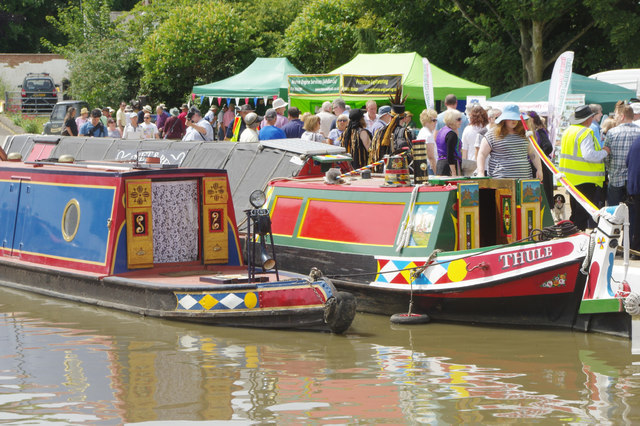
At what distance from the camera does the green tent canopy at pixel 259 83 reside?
24328mm

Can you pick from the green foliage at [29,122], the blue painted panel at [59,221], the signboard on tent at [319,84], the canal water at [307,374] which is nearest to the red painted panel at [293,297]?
the canal water at [307,374]

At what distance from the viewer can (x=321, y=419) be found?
671cm

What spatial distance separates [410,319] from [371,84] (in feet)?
38.1

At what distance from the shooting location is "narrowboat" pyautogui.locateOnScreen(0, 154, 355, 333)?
959cm

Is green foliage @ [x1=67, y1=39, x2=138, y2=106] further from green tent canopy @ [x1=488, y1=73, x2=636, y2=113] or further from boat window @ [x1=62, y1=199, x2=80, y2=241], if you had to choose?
boat window @ [x1=62, y1=199, x2=80, y2=241]

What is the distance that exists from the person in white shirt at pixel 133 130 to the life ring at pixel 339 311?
9958mm

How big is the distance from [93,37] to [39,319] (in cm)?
3103

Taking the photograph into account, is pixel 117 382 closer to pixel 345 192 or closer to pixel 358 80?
pixel 345 192

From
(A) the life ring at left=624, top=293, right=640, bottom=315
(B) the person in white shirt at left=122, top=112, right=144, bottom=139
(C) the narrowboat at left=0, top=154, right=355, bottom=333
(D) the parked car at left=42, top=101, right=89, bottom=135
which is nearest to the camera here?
(A) the life ring at left=624, top=293, right=640, bottom=315

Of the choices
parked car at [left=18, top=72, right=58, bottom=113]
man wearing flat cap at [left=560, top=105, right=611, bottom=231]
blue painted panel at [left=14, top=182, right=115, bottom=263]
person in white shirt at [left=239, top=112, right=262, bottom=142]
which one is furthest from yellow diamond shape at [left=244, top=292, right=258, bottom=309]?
parked car at [left=18, top=72, right=58, bottom=113]

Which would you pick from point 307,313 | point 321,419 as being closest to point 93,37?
point 307,313

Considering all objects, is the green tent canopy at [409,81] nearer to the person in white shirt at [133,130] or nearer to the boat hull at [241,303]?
the person in white shirt at [133,130]

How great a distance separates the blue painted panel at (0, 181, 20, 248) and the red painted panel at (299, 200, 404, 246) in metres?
3.73

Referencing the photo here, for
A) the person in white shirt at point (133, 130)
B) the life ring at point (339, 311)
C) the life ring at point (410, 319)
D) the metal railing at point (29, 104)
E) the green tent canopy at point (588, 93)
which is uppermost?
the metal railing at point (29, 104)
